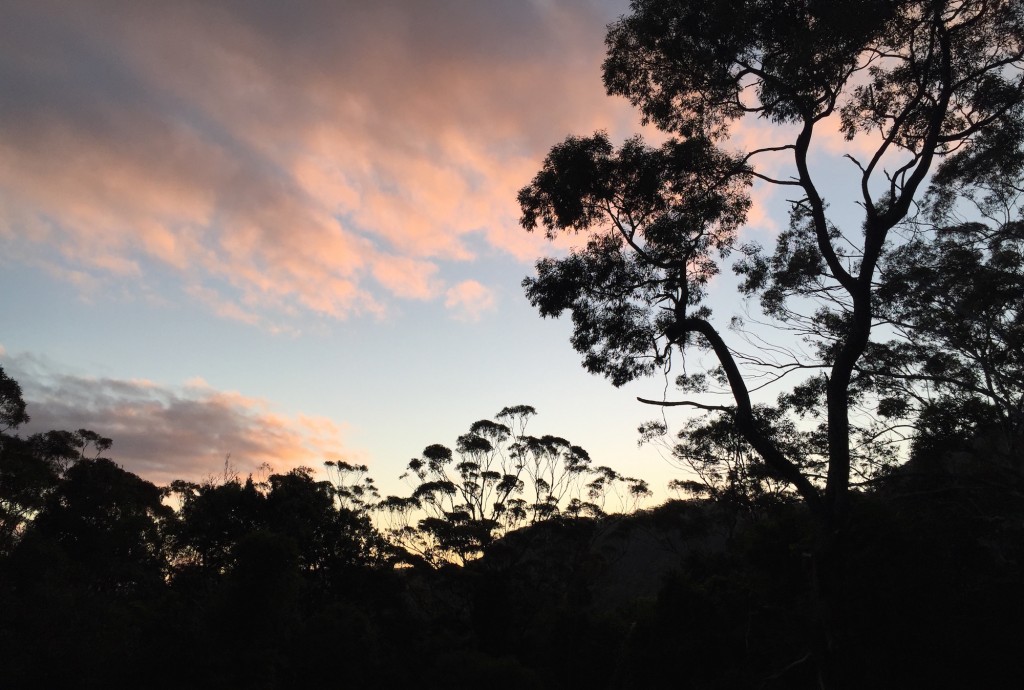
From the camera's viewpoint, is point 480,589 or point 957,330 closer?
point 957,330

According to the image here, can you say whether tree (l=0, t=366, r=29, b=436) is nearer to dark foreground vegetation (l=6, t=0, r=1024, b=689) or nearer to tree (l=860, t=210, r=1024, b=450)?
dark foreground vegetation (l=6, t=0, r=1024, b=689)

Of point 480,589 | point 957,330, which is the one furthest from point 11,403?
point 957,330

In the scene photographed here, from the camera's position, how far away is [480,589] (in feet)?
92.7

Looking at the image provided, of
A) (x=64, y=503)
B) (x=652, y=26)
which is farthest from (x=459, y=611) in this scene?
(x=652, y=26)

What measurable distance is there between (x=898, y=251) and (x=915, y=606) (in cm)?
988

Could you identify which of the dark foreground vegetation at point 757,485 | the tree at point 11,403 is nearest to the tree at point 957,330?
the dark foreground vegetation at point 757,485

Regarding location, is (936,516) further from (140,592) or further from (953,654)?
(140,592)

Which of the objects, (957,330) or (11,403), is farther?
(11,403)

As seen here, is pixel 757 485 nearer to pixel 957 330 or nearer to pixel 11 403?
pixel 957 330

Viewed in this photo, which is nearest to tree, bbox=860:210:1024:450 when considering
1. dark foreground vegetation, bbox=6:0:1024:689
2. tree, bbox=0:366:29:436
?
dark foreground vegetation, bbox=6:0:1024:689

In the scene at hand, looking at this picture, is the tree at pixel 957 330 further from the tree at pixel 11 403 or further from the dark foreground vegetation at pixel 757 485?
the tree at pixel 11 403

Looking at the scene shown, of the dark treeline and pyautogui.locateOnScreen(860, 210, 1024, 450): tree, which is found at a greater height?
pyautogui.locateOnScreen(860, 210, 1024, 450): tree

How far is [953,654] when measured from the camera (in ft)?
36.2

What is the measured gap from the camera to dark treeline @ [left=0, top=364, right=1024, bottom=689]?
11.5m
